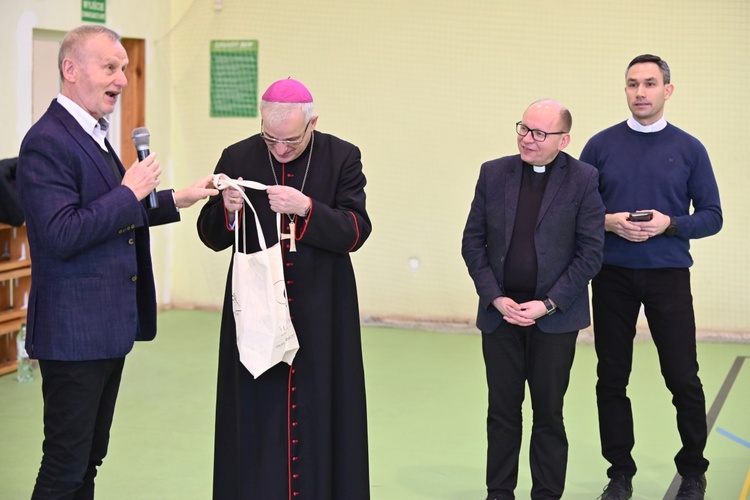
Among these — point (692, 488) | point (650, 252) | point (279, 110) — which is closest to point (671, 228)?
point (650, 252)

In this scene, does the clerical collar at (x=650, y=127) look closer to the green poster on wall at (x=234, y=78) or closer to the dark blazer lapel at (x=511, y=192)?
the dark blazer lapel at (x=511, y=192)

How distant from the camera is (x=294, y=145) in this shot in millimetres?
3260

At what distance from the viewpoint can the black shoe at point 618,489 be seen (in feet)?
14.3

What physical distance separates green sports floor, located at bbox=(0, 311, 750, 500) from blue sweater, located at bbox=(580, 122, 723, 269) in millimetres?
1098

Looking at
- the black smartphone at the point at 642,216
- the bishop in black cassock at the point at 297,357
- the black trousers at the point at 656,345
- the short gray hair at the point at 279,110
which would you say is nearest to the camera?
the short gray hair at the point at 279,110

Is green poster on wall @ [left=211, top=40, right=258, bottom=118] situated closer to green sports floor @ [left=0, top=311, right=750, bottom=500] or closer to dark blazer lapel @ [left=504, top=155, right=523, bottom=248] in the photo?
green sports floor @ [left=0, top=311, right=750, bottom=500]

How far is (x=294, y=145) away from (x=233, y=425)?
978 millimetres

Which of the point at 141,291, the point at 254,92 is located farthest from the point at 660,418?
the point at 254,92

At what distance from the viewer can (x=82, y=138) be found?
3.07 m

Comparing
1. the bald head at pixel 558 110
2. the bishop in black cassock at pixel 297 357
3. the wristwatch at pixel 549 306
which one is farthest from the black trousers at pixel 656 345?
the bishop in black cassock at pixel 297 357

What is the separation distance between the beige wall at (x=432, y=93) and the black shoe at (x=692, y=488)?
3.58 metres

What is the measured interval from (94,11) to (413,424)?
163 inches

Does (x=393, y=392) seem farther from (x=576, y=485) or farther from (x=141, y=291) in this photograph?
(x=141, y=291)

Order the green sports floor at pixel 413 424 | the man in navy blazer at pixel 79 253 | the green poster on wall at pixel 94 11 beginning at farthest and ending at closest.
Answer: the green poster on wall at pixel 94 11 < the green sports floor at pixel 413 424 < the man in navy blazer at pixel 79 253
